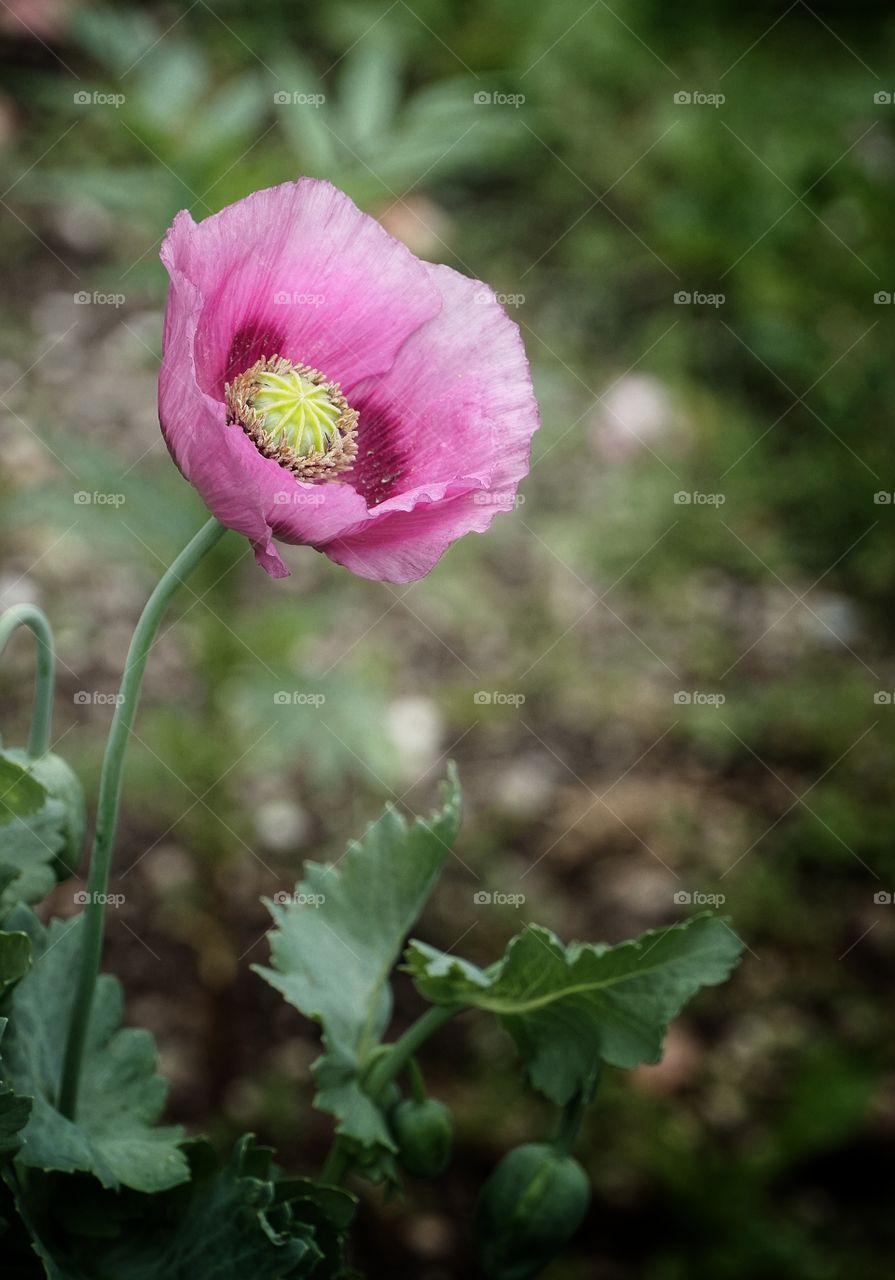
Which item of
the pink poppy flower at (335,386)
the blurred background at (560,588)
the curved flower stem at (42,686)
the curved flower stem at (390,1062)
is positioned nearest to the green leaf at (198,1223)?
the curved flower stem at (390,1062)

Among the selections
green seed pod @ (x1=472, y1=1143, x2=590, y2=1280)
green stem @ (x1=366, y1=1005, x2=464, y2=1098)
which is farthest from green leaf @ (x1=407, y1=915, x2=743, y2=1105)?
green seed pod @ (x1=472, y1=1143, x2=590, y2=1280)

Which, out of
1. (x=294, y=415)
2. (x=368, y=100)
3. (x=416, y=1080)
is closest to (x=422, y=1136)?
(x=416, y=1080)

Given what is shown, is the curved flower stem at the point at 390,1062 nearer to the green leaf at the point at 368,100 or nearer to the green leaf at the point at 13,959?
the green leaf at the point at 13,959

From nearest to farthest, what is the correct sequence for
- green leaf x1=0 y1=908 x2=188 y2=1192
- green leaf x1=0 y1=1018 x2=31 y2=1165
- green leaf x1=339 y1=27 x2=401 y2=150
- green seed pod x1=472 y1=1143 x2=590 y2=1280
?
green leaf x1=0 y1=1018 x2=31 y2=1165 → green leaf x1=0 y1=908 x2=188 y2=1192 → green seed pod x1=472 y1=1143 x2=590 y2=1280 → green leaf x1=339 y1=27 x2=401 y2=150

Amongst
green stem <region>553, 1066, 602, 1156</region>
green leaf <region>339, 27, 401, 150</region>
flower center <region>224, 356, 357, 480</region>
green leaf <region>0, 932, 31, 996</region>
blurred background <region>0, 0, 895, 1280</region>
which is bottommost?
blurred background <region>0, 0, 895, 1280</region>

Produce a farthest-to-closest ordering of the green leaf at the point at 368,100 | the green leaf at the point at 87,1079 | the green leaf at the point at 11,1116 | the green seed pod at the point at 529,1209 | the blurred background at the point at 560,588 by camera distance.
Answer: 1. the green leaf at the point at 368,100
2. the blurred background at the point at 560,588
3. the green seed pod at the point at 529,1209
4. the green leaf at the point at 87,1079
5. the green leaf at the point at 11,1116

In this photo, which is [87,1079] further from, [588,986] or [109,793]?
[588,986]

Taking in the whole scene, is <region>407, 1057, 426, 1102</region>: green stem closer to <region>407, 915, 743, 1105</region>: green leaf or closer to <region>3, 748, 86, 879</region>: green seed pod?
<region>407, 915, 743, 1105</region>: green leaf
